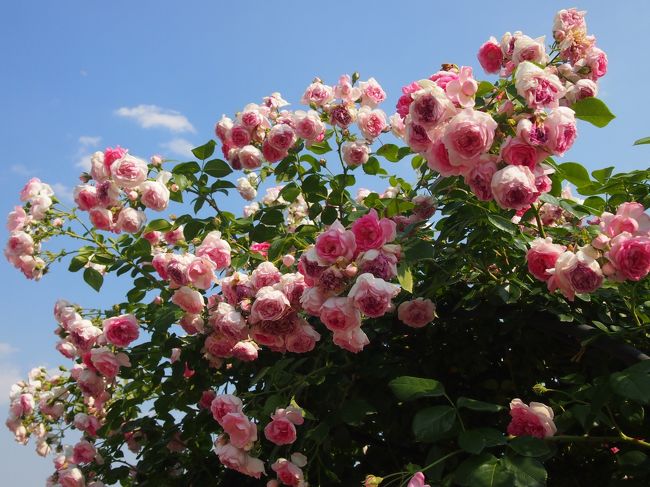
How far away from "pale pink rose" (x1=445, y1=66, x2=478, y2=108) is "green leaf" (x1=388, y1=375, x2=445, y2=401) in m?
0.64

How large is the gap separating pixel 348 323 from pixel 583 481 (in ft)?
3.13

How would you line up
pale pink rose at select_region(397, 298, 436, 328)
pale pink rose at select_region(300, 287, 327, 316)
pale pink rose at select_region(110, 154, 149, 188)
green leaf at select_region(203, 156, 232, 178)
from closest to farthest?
pale pink rose at select_region(300, 287, 327, 316), pale pink rose at select_region(397, 298, 436, 328), pale pink rose at select_region(110, 154, 149, 188), green leaf at select_region(203, 156, 232, 178)

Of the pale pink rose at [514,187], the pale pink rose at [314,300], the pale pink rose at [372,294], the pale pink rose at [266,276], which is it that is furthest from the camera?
the pale pink rose at [266,276]

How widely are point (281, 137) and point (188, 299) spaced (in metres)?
0.68

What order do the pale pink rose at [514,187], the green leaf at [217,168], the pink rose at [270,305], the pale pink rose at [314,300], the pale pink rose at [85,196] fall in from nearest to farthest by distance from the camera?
the pale pink rose at [514,187] < the pale pink rose at [314,300] < the pink rose at [270,305] < the pale pink rose at [85,196] < the green leaf at [217,168]

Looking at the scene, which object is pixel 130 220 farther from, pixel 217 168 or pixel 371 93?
pixel 371 93

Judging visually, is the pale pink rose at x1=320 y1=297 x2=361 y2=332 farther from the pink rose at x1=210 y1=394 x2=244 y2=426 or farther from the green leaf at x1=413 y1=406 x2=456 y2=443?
the pink rose at x1=210 y1=394 x2=244 y2=426

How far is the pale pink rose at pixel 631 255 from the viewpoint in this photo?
1.43 meters

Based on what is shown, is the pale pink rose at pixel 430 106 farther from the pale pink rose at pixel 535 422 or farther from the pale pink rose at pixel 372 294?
the pale pink rose at pixel 535 422

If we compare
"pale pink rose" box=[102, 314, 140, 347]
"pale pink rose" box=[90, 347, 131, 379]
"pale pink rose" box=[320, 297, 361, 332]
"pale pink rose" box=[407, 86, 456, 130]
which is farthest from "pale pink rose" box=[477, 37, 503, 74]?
"pale pink rose" box=[90, 347, 131, 379]

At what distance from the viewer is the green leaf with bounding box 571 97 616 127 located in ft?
5.48

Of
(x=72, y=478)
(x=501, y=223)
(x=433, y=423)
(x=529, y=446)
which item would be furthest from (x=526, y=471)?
(x=72, y=478)

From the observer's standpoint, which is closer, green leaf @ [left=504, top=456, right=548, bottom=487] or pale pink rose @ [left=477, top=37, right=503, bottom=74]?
green leaf @ [left=504, top=456, right=548, bottom=487]

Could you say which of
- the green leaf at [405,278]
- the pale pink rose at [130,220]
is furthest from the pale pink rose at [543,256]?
the pale pink rose at [130,220]
